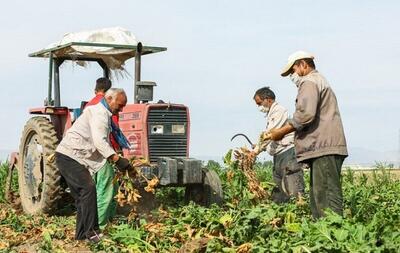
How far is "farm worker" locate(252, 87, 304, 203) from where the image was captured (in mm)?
8961

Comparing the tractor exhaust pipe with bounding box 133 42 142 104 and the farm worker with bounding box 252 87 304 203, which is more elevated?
the tractor exhaust pipe with bounding box 133 42 142 104

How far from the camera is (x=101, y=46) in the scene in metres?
9.52

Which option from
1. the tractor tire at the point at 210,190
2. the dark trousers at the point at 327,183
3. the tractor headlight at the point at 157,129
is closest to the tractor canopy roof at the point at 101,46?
the tractor headlight at the point at 157,129

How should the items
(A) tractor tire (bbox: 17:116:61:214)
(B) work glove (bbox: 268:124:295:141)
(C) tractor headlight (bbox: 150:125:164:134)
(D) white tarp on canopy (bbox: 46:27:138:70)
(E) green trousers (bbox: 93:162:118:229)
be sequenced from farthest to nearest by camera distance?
(D) white tarp on canopy (bbox: 46:27:138:70)
(C) tractor headlight (bbox: 150:125:164:134)
(A) tractor tire (bbox: 17:116:61:214)
(E) green trousers (bbox: 93:162:118:229)
(B) work glove (bbox: 268:124:295:141)

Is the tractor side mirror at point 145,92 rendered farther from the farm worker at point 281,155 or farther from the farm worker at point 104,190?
the farm worker at point 104,190

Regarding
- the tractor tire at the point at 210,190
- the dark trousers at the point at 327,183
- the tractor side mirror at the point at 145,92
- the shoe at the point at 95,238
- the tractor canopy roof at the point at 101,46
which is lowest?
the shoe at the point at 95,238

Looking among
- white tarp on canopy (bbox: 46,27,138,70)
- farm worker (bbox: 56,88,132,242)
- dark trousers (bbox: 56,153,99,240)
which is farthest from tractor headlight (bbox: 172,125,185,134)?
dark trousers (bbox: 56,153,99,240)

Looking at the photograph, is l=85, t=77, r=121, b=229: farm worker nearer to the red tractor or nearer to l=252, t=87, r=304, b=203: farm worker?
the red tractor

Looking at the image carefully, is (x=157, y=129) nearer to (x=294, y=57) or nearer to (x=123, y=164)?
(x=123, y=164)

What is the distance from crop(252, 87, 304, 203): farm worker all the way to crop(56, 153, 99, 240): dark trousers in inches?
103

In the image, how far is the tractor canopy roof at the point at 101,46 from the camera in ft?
31.3

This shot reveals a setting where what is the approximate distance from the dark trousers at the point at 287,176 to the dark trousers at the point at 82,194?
2.86m

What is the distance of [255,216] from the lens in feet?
19.6

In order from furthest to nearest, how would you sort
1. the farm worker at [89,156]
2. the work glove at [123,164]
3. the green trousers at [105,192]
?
the green trousers at [105,192] → the work glove at [123,164] → the farm worker at [89,156]
